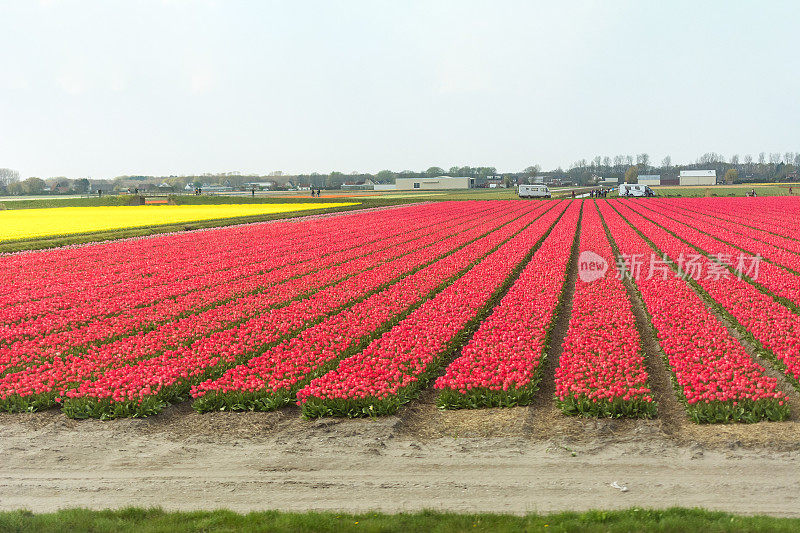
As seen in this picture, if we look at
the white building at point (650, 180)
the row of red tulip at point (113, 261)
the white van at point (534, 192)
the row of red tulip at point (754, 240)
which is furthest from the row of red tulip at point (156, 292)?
the white building at point (650, 180)

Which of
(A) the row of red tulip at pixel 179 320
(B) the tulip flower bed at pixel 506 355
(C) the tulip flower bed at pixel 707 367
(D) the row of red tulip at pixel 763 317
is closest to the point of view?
Result: (C) the tulip flower bed at pixel 707 367

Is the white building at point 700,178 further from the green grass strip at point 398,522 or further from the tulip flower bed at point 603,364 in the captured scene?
the green grass strip at point 398,522

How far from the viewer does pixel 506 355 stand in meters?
10.7

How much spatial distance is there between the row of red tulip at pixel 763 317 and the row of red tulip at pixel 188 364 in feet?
29.6

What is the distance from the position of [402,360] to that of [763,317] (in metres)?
7.95

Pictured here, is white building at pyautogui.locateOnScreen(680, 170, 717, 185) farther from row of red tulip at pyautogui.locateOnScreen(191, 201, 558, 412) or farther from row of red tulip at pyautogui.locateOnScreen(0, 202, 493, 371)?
row of red tulip at pyautogui.locateOnScreen(191, 201, 558, 412)

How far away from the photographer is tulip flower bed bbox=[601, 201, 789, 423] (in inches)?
336

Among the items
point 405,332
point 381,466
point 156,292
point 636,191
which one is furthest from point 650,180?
point 381,466

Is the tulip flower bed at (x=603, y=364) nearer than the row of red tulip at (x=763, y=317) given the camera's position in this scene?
Yes

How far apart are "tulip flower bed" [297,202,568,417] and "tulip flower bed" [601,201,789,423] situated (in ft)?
13.0

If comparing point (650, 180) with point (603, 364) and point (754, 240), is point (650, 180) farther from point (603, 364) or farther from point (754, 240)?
point (603, 364)

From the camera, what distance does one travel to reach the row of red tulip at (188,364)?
9492mm

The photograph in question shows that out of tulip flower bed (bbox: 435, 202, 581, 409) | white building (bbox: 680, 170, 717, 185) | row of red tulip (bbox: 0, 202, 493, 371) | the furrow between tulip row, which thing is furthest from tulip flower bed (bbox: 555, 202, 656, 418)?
white building (bbox: 680, 170, 717, 185)

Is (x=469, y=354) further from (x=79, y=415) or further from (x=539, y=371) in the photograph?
(x=79, y=415)
